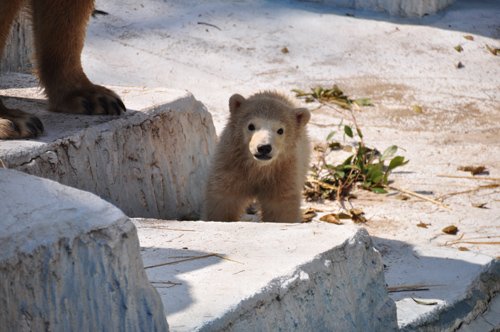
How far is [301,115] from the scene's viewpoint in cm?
484

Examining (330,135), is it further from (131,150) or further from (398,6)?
(398,6)

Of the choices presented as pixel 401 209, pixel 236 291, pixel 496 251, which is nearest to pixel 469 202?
pixel 401 209

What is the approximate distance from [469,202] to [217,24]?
3.46 m

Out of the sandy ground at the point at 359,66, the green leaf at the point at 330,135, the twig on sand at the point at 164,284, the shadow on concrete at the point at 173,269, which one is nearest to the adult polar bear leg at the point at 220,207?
the sandy ground at the point at 359,66

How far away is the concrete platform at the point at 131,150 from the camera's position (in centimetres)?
414

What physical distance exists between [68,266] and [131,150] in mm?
2360

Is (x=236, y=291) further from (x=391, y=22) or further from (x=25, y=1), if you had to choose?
(x=391, y=22)

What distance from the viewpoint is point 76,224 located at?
7.45 feet

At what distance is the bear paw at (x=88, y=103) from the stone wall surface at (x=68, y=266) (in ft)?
6.87

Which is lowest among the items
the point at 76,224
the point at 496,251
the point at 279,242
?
the point at 496,251

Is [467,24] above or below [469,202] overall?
above

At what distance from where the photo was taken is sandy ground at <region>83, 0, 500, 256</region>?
6.11 m

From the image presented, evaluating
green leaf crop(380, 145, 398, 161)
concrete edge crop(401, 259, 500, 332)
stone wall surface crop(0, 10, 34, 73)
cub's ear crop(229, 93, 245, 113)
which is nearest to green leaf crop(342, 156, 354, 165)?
green leaf crop(380, 145, 398, 161)

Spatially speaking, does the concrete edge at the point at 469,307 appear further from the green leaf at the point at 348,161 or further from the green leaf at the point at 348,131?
the green leaf at the point at 348,131
